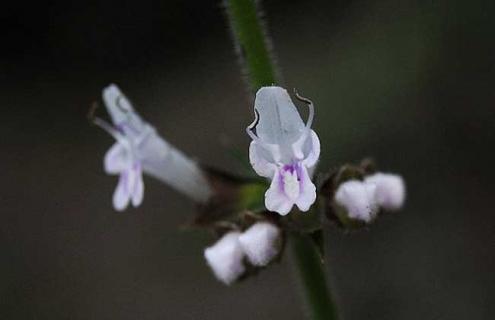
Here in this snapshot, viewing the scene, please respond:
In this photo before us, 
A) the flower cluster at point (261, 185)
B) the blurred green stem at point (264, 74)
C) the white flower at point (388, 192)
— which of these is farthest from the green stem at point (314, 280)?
the white flower at point (388, 192)

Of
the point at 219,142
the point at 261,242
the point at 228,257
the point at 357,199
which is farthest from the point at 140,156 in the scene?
the point at 219,142

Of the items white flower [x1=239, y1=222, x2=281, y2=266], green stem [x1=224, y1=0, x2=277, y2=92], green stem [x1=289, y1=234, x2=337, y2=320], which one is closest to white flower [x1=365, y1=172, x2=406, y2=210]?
green stem [x1=289, y1=234, x2=337, y2=320]

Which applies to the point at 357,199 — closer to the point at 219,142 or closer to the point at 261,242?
the point at 261,242

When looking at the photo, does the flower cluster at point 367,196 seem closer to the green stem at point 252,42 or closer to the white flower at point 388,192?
the white flower at point 388,192

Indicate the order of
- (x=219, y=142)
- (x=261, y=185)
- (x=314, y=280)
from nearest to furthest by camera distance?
(x=314, y=280)
(x=261, y=185)
(x=219, y=142)

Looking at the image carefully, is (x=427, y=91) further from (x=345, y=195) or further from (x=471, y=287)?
(x=345, y=195)

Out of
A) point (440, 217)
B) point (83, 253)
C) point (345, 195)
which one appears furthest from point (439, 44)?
point (345, 195)

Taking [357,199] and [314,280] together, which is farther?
[314,280]
